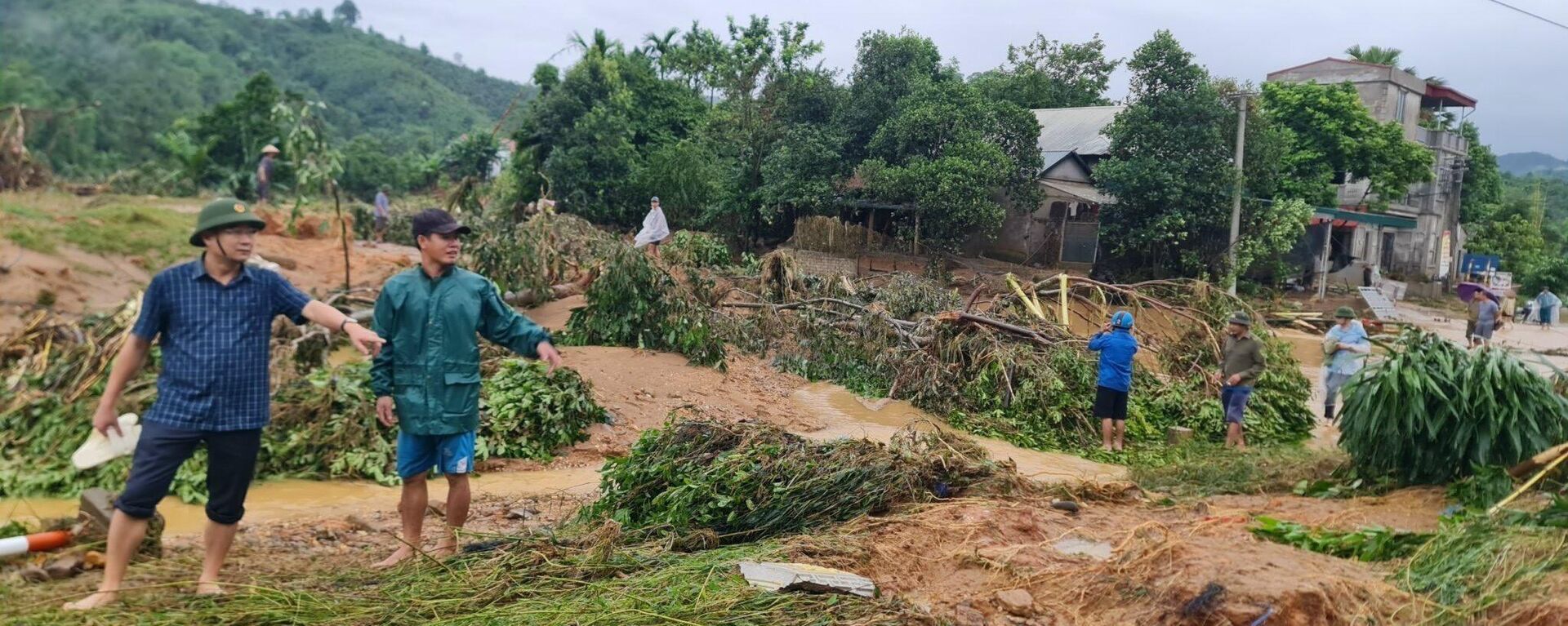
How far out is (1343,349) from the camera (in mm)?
9953

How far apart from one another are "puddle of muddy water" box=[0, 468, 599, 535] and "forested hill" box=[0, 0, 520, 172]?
2116cm

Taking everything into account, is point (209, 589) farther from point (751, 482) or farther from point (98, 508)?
point (751, 482)

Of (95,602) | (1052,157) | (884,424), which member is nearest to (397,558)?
(95,602)

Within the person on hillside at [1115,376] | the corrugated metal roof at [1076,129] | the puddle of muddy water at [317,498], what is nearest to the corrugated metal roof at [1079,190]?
the corrugated metal roof at [1076,129]

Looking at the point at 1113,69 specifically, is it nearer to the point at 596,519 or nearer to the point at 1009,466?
the point at 1009,466

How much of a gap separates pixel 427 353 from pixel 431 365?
50 millimetres

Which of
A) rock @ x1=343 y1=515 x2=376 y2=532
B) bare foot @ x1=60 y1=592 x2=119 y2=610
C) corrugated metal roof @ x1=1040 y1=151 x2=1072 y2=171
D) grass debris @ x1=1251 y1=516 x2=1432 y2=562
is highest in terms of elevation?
corrugated metal roof @ x1=1040 y1=151 x2=1072 y2=171

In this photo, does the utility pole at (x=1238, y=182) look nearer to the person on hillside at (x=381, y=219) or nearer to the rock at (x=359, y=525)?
the rock at (x=359, y=525)

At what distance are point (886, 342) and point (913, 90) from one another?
9423mm

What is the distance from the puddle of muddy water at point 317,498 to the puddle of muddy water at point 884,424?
2402 millimetres

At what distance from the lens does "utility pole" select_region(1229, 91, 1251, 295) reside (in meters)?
19.0

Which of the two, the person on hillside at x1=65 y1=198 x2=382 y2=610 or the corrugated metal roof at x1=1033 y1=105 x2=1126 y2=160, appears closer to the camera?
the person on hillside at x1=65 y1=198 x2=382 y2=610

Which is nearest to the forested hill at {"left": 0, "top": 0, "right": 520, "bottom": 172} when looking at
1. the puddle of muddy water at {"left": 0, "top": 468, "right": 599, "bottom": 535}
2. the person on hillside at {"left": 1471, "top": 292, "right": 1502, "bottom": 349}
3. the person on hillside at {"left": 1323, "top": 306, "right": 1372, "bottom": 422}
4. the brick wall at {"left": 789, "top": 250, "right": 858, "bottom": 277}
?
the brick wall at {"left": 789, "top": 250, "right": 858, "bottom": 277}

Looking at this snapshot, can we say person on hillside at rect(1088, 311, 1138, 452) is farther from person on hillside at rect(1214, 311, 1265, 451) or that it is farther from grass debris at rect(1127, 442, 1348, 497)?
grass debris at rect(1127, 442, 1348, 497)
